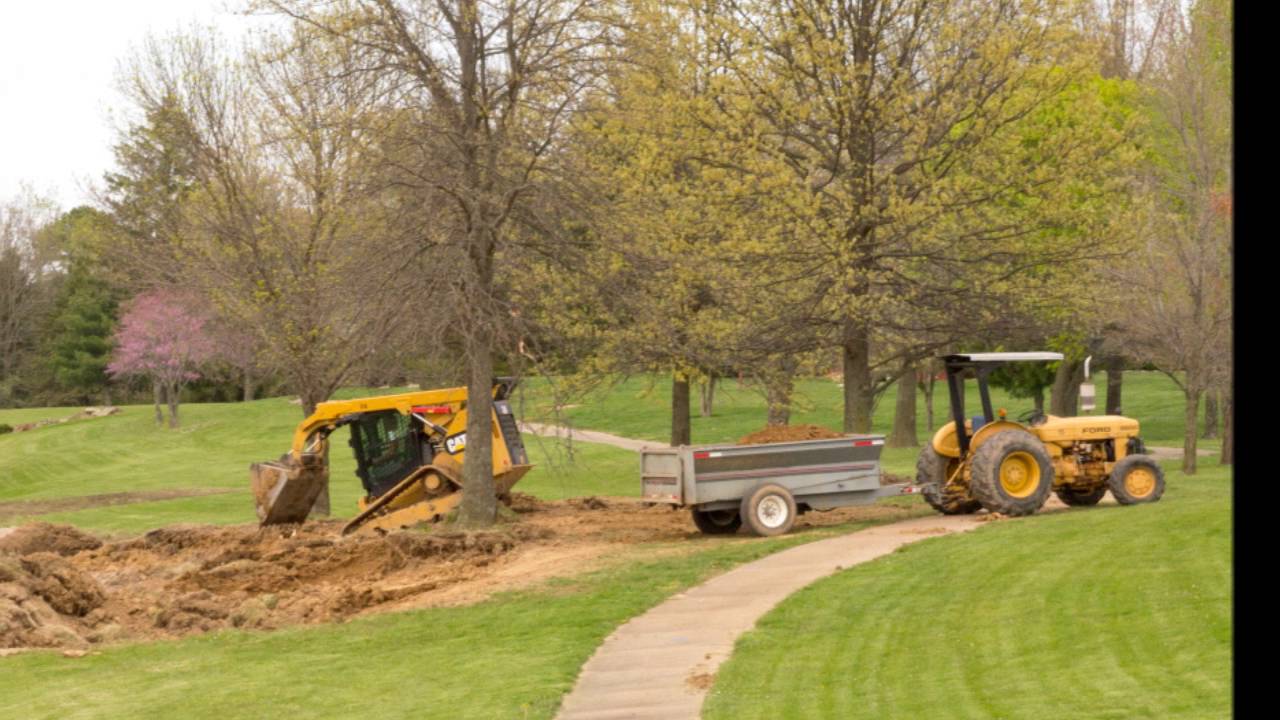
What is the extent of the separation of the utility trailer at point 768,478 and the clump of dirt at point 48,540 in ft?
32.5

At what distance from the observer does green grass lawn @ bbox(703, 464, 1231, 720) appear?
28.6 feet

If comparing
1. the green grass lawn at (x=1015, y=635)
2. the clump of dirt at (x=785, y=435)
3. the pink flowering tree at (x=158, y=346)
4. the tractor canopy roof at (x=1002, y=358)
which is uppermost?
the pink flowering tree at (x=158, y=346)

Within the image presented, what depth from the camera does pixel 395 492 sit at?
77.7ft

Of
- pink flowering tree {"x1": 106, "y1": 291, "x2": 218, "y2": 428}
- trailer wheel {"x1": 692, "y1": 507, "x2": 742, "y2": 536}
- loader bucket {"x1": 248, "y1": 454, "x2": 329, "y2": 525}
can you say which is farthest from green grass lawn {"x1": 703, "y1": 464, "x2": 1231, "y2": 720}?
pink flowering tree {"x1": 106, "y1": 291, "x2": 218, "y2": 428}

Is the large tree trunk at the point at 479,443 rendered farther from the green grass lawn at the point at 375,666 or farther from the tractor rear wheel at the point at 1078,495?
the tractor rear wheel at the point at 1078,495

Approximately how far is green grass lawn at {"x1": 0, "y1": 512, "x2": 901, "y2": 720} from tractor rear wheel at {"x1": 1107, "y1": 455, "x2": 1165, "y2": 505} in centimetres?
651

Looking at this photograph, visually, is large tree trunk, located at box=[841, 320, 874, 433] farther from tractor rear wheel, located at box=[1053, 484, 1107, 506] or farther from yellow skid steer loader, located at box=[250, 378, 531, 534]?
yellow skid steer loader, located at box=[250, 378, 531, 534]

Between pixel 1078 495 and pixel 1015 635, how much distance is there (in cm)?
1086

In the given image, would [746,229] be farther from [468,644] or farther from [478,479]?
[468,644]

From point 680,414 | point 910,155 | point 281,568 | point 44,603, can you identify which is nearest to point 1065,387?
point 680,414

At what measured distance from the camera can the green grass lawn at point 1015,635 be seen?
8.72 metres

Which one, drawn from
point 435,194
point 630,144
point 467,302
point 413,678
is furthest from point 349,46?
point 413,678

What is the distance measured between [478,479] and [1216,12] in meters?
24.2

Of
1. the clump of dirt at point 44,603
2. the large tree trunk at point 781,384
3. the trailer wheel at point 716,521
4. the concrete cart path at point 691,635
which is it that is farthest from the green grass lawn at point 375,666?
the large tree trunk at point 781,384
